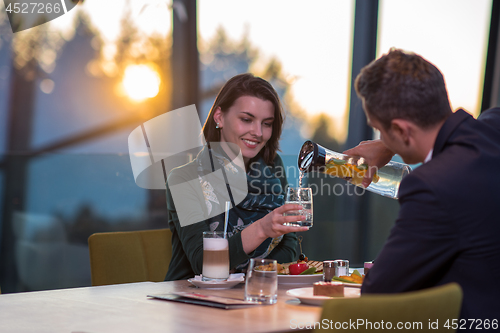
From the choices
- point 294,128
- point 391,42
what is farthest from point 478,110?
point 294,128

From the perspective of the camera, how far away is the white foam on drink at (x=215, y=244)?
1513 millimetres

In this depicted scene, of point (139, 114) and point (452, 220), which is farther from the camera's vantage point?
point (139, 114)

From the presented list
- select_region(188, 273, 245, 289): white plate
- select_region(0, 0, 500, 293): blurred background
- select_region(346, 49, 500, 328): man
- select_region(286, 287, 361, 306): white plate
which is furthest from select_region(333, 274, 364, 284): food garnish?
select_region(0, 0, 500, 293): blurred background

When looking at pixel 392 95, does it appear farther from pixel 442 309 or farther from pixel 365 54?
pixel 365 54

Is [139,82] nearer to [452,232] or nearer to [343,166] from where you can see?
[343,166]

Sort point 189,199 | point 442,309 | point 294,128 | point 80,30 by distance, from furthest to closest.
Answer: point 294,128 → point 80,30 → point 189,199 → point 442,309

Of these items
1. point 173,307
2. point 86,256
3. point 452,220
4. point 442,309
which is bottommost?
point 86,256

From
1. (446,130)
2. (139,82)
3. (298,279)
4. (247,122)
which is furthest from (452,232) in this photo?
(139,82)

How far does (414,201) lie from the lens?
971mm

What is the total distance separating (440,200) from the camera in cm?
94

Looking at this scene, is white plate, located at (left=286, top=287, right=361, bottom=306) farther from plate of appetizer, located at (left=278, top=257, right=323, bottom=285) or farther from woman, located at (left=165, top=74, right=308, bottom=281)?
woman, located at (left=165, top=74, right=308, bottom=281)

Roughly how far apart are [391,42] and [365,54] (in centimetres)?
24

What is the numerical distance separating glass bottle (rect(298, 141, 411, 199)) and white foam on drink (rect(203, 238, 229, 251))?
0.37m

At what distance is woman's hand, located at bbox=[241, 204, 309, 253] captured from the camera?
1.50 metres
